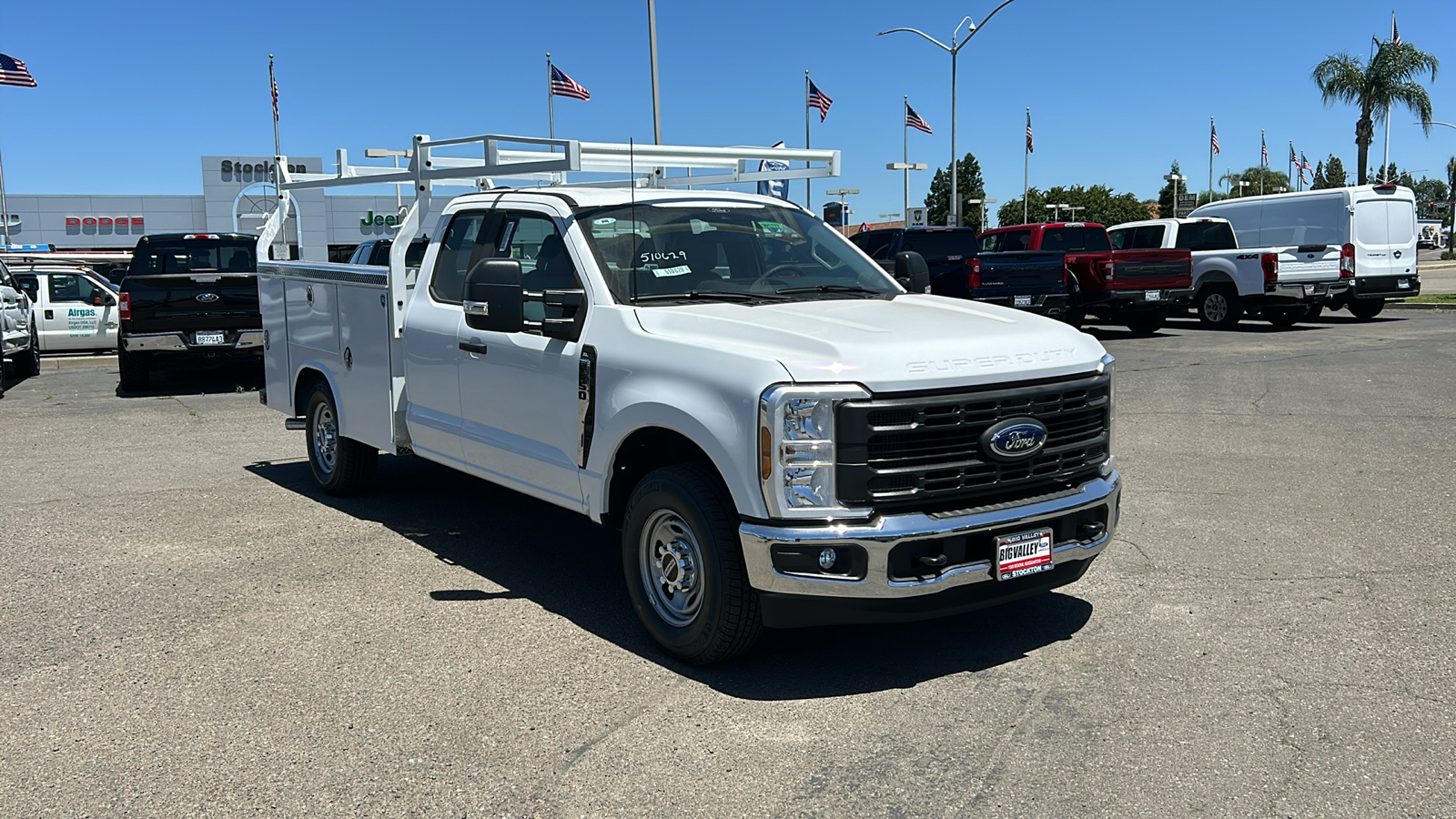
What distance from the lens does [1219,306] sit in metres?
22.4

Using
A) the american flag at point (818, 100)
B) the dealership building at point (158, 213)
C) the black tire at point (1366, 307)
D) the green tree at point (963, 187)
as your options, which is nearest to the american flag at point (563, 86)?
the american flag at point (818, 100)

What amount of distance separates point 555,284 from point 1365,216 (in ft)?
66.4

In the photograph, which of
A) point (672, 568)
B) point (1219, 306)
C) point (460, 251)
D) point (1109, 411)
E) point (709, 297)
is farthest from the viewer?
point (1219, 306)

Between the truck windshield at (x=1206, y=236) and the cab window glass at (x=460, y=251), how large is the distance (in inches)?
730

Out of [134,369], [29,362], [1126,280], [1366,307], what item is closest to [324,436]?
[134,369]

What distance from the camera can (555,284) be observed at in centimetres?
582

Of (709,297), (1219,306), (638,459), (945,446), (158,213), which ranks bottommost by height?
(638,459)

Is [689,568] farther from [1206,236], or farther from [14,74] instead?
[14,74]

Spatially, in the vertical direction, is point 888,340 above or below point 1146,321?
above

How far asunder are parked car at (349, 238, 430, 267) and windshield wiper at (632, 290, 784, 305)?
202 centimetres

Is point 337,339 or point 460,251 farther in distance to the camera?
point 337,339

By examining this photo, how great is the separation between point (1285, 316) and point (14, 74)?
32.6 meters

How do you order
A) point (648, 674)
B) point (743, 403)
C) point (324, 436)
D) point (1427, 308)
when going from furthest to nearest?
point (1427, 308), point (324, 436), point (648, 674), point (743, 403)

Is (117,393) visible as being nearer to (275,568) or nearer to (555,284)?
(275,568)
